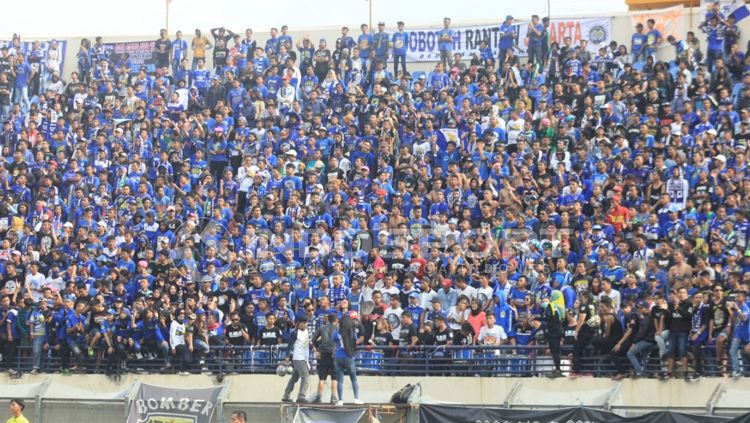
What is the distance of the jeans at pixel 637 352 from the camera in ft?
72.7

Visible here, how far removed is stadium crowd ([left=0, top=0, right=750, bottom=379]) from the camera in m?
23.8

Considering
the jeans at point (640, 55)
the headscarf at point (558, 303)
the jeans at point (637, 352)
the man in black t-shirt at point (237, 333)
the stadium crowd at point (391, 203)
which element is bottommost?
the jeans at point (637, 352)

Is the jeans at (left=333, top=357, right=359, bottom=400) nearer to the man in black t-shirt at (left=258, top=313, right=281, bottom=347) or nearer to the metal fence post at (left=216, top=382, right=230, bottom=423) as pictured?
the man in black t-shirt at (left=258, top=313, right=281, bottom=347)

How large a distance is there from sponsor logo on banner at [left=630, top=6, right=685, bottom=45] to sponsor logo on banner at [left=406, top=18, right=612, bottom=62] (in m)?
1.01

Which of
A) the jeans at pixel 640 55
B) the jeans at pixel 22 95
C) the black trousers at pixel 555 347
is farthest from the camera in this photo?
the jeans at pixel 22 95

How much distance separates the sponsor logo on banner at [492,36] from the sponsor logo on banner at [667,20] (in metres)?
1.01

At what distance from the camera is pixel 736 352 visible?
846 inches

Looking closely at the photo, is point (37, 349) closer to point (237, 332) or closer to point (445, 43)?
point (237, 332)

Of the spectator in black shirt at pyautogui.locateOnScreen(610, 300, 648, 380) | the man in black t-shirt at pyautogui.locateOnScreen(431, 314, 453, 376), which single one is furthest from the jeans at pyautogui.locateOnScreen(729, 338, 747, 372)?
the man in black t-shirt at pyautogui.locateOnScreen(431, 314, 453, 376)

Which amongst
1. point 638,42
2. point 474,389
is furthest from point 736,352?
point 638,42

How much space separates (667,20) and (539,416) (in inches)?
630

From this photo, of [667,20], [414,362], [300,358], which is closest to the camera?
[300,358]

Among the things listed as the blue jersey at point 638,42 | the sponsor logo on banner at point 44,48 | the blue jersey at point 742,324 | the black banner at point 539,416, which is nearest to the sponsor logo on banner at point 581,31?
the blue jersey at point 638,42

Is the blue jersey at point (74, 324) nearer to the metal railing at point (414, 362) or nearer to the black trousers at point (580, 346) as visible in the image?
the metal railing at point (414, 362)
